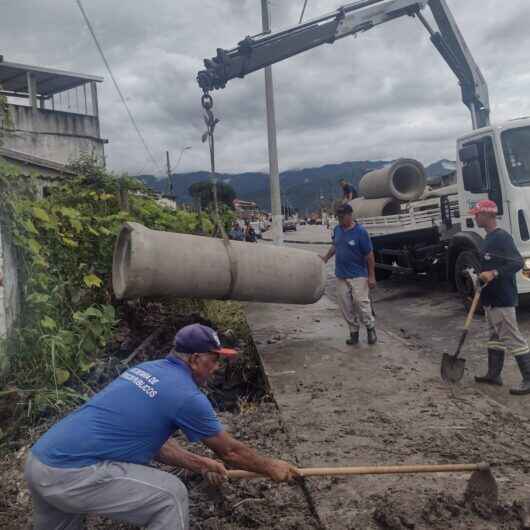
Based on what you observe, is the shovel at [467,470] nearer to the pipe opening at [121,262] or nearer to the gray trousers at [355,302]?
the pipe opening at [121,262]

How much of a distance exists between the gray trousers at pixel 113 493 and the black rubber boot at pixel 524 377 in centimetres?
348

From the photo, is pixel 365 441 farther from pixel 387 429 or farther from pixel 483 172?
pixel 483 172

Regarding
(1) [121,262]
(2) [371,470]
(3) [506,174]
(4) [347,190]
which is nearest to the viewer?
(2) [371,470]

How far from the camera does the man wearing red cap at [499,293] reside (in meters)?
4.99

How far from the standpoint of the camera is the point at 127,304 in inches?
275

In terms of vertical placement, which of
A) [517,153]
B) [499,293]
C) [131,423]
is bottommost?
[131,423]

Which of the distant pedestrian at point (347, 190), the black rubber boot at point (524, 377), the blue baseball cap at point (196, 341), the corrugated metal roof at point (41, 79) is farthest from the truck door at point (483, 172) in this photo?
the corrugated metal roof at point (41, 79)

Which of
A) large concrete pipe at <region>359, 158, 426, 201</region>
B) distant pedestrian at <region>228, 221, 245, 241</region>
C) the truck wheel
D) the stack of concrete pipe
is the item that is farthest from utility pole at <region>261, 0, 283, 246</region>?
the truck wheel

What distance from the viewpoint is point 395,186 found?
35.4 ft

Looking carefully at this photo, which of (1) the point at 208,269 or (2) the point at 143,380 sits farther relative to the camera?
(1) the point at 208,269

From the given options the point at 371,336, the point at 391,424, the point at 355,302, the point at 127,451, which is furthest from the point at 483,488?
the point at 355,302

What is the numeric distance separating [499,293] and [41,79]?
67.1 ft

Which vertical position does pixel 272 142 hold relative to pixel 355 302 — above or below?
above

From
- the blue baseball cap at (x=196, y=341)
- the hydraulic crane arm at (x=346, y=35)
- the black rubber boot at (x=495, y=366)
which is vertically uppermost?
the hydraulic crane arm at (x=346, y=35)
